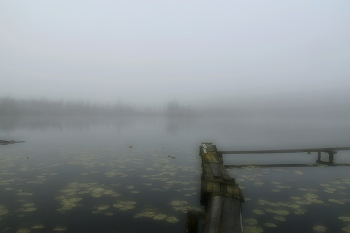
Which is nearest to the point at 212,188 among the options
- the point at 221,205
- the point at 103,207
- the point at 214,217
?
the point at 221,205

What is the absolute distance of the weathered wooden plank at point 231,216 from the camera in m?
4.40

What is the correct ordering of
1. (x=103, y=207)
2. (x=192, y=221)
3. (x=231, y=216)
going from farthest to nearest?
1. (x=103, y=207)
2. (x=231, y=216)
3. (x=192, y=221)

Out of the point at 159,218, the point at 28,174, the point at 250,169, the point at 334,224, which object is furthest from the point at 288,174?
the point at 28,174

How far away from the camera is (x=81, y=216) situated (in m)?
6.41

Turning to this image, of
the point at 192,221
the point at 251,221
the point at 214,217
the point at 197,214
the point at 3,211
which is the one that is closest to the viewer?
the point at 197,214

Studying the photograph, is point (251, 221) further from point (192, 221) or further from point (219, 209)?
point (192, 221)

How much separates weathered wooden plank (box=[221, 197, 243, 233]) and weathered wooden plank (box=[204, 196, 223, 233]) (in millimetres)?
105

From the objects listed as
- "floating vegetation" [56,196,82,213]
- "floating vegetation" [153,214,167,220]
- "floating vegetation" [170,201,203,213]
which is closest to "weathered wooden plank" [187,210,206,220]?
"floating vegetation" [153,214,167,220]

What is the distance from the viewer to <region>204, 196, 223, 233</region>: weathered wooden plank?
4398mm

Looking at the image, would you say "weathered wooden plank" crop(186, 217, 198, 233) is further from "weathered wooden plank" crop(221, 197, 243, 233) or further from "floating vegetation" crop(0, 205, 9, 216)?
"floating vegetation" crop(0, 205, 9, 216)

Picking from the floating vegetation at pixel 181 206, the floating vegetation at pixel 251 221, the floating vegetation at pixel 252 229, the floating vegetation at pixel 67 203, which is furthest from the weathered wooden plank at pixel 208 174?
the floating vegetation at pixel 67 203

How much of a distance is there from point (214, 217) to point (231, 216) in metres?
0.42

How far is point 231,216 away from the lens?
15.9 feet

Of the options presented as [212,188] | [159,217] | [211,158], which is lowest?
[159,217]
